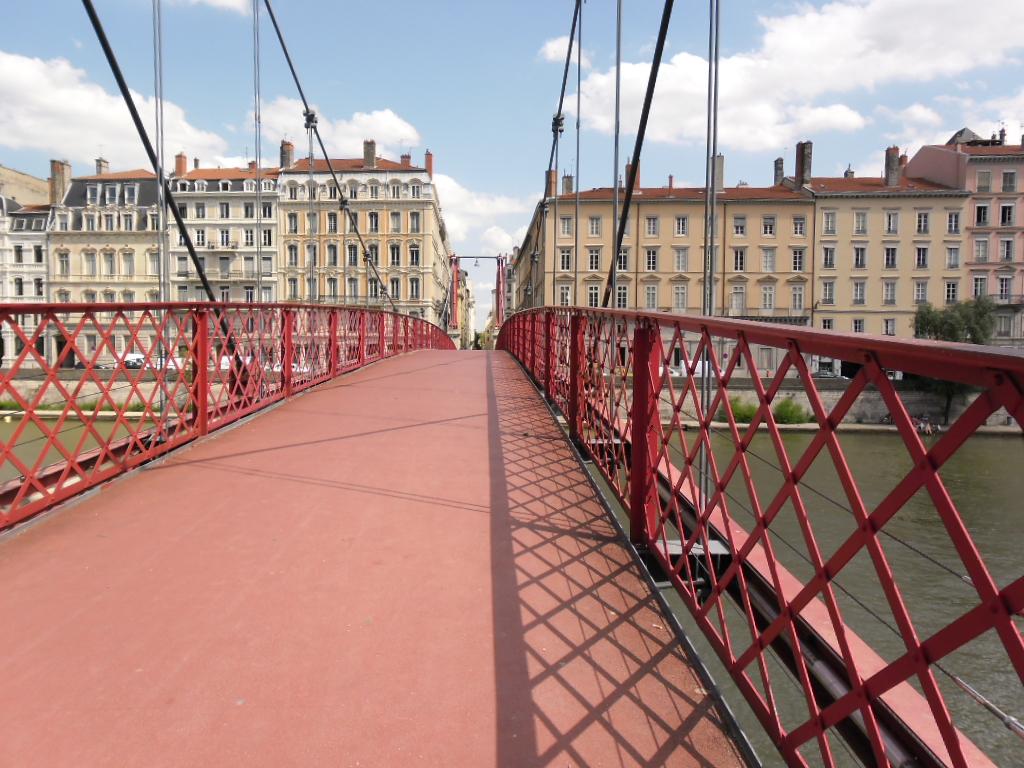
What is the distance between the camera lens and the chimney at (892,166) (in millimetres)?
39094

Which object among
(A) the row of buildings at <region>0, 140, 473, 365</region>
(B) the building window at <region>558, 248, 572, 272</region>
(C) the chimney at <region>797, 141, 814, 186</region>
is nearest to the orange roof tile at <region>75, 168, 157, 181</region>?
(A) the row of buildings at <region>0, 140, 473, 365</region>

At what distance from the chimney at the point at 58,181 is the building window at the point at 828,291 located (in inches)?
1786

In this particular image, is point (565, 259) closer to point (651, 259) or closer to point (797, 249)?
point (651, 259)

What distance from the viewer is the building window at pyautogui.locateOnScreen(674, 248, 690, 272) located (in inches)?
1586

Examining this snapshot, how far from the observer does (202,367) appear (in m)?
4.85

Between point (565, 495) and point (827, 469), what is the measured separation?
2259 centimetres

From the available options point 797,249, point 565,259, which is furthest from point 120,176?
point 797,249

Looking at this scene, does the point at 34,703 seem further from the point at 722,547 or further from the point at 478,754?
the point at 722,547

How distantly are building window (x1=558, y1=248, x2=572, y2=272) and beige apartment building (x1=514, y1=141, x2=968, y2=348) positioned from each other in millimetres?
1171

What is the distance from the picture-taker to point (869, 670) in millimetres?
1613

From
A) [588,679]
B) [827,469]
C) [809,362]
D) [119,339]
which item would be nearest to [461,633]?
[588,679]

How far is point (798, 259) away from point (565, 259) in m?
13.3

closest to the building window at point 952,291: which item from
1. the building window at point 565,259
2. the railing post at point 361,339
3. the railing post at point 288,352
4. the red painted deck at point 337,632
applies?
the building window at point 565,259

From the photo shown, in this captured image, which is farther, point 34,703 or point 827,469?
point 827,469
